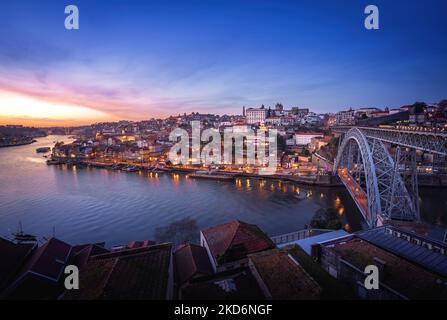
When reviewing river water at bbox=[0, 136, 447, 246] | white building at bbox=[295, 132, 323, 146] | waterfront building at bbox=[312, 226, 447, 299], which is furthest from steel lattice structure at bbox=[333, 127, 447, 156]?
white building at bbox=[295, 132, 323, 146]

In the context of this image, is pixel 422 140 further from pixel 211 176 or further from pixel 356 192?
pixel 211 176

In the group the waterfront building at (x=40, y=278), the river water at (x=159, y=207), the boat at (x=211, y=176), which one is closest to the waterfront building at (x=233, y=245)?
the river water at (x=159, y=207)

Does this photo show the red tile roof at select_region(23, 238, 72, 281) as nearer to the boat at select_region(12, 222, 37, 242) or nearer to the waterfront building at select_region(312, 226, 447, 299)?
the boat at select_region(12, 222, 37, 242)

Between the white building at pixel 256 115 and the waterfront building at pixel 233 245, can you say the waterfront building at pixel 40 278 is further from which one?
the white building at pixel 256 115
